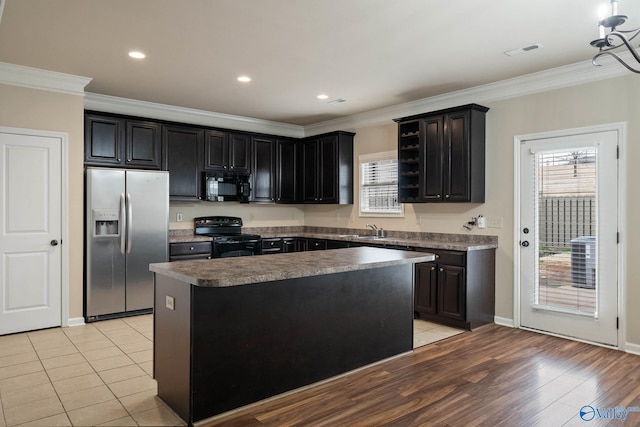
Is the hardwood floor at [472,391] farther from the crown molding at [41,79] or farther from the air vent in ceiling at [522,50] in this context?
the crown molding at [41,79]

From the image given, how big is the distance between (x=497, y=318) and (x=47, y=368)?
4.40 m

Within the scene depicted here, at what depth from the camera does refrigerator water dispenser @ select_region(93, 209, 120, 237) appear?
4.86 metres

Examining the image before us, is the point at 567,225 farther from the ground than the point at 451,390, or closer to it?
farther from the ground

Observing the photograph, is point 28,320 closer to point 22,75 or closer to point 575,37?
point 22,75

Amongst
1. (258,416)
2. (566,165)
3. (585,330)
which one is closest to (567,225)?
(566,165)

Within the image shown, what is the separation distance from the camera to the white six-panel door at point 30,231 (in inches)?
172

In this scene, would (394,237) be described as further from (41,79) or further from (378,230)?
(41,79)

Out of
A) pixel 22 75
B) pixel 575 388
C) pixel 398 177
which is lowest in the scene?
pixel 575 388

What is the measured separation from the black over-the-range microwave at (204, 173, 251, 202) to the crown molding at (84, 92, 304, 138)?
0.80 m

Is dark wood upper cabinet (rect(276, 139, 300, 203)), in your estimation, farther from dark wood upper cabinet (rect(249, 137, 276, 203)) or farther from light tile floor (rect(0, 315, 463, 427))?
light tile floor (rect(0, 315, 463, 427))

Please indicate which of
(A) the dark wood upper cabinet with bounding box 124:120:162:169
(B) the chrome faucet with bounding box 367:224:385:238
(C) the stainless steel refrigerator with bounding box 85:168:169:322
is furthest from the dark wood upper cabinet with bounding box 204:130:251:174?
(B) the chrome faucet with bounding box 367:224:385:238

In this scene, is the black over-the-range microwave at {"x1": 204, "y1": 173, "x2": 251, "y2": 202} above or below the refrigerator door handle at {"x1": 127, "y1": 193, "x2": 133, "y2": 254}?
above

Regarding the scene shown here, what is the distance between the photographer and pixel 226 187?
6.31m

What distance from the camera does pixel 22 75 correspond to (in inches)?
172
